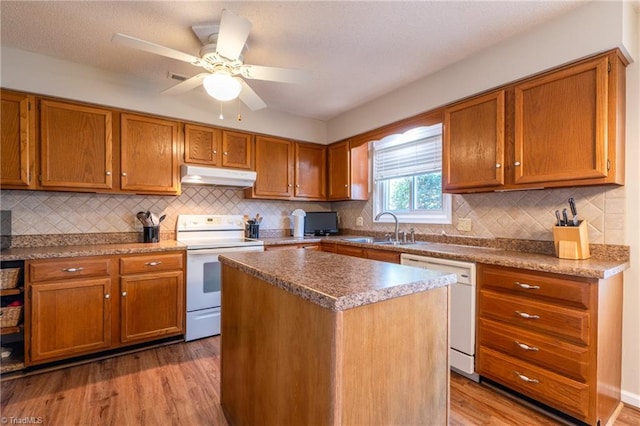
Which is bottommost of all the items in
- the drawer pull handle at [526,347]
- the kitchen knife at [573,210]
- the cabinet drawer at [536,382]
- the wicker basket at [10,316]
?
the cabinet drawer at [536,382]

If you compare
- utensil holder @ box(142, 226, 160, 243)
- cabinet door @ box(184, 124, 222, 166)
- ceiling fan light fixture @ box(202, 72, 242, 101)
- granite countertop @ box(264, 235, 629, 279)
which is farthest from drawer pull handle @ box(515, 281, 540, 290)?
utensil holder @ box(142, 226, 160, 243)

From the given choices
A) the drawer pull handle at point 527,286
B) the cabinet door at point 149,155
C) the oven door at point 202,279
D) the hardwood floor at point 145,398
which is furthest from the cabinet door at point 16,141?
the drawer pull handle at point 527,286

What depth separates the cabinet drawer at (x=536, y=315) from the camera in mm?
1654

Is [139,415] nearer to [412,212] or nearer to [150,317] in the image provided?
[150,317]

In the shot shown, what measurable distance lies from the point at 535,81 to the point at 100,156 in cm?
343

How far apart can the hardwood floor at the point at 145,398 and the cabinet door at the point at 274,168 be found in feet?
6.27

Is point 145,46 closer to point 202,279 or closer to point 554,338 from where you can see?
point 202,279

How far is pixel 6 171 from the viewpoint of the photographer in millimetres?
2348

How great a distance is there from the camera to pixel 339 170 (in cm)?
393

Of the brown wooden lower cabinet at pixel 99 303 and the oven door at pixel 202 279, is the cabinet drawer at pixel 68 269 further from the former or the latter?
the oven door at pixel 202 279

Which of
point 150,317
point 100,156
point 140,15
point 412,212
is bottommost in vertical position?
point 150,317

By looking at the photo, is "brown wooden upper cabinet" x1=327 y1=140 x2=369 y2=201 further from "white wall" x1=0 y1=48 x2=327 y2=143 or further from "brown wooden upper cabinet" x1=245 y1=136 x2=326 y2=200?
"white wall" x1=0 y1=48 x2=327 y2=143

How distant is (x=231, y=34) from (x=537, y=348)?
Answer: 245 cm

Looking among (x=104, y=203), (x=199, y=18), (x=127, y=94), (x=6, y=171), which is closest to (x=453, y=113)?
(x=199, y=18)
